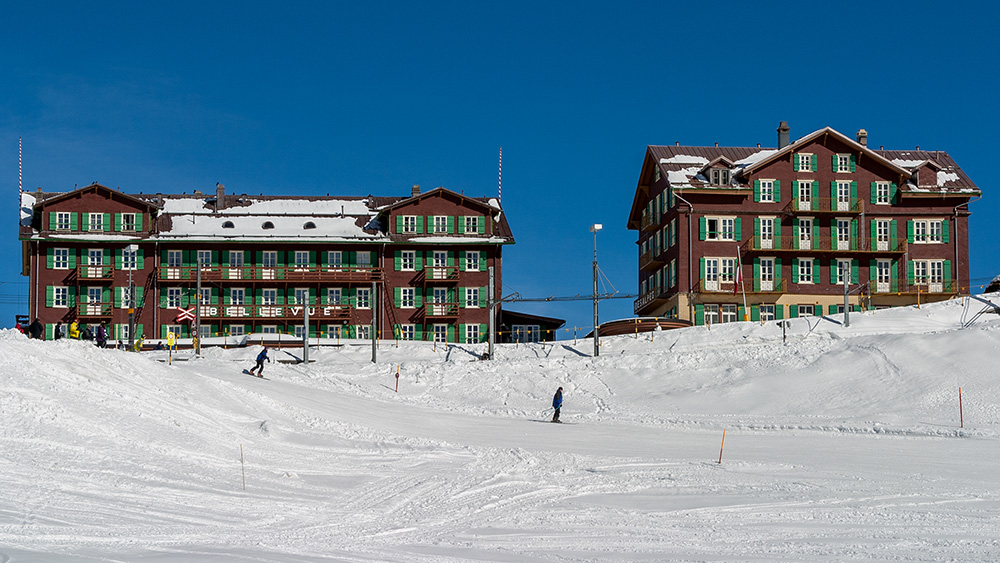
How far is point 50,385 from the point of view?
111 ft

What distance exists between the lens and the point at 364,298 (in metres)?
72.5

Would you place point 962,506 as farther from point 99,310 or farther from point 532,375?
point 99,310

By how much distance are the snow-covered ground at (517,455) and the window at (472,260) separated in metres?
16.3

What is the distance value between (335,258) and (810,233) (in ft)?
97.3

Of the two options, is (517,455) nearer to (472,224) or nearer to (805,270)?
(472,224)

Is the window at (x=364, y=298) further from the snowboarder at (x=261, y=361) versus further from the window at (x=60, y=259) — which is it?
the snowboarder at (x=261, y=361)

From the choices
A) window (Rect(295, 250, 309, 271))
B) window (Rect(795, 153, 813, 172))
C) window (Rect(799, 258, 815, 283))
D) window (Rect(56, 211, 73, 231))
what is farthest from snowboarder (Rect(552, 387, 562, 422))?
window (Rect(56, 211, 73, 231))

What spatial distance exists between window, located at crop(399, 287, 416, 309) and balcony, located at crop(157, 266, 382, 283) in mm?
1696

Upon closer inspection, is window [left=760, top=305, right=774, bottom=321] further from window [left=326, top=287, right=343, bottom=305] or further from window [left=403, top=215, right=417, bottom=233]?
window [left=326, top=287, right=343, bottom=305]

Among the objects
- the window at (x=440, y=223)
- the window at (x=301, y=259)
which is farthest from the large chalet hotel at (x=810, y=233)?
the window at (x=301, y=259)

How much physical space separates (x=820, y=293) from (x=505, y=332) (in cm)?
1951

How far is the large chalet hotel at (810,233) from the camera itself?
7125 centimetres

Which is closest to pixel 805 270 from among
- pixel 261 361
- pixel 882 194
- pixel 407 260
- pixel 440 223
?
pixel 882 194

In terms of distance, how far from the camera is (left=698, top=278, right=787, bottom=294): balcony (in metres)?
70.8
